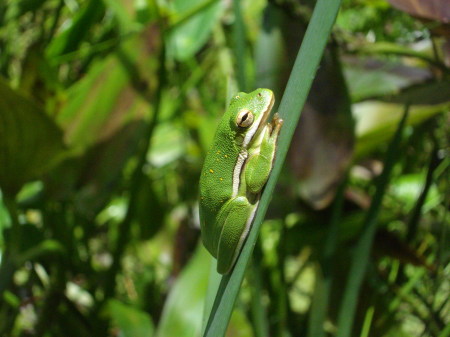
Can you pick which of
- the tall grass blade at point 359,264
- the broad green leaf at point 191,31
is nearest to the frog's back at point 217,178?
the tall grass blade at point 359,264

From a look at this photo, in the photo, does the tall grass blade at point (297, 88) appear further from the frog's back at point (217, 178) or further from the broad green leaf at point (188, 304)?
the broad green leaf at point (188, 304)

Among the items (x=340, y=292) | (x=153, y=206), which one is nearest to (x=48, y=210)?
(x=153, y=206)

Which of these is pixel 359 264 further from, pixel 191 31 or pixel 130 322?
pixel 191 31

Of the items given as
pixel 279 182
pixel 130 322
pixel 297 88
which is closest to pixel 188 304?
pixel 130 322

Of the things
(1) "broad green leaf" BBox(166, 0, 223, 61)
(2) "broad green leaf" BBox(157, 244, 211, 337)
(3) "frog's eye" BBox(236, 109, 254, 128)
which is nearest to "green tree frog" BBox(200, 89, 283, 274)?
(3) "frog's eye" BBox(236, 109, 254, 128)

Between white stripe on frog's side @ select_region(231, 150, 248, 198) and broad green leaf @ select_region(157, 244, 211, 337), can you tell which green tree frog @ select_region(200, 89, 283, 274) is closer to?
white stripe on frog's side @ select_region(231, 150, 248, 198)
